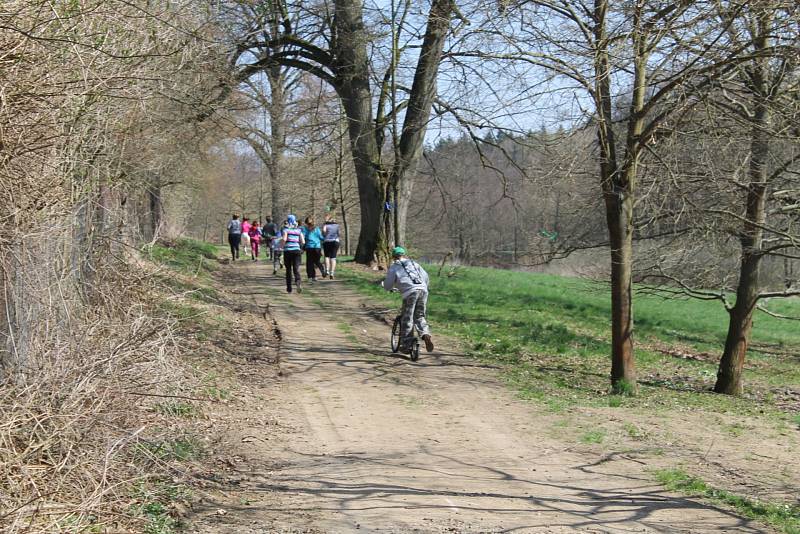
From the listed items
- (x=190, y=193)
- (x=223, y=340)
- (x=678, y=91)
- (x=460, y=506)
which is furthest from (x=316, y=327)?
(x=190, y=193)

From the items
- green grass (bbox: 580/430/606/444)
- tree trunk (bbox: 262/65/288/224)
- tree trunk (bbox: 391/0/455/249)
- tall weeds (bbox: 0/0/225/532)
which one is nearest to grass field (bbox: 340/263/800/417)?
green grass (bbox: 580/430/606/444)

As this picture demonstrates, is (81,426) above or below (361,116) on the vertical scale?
below

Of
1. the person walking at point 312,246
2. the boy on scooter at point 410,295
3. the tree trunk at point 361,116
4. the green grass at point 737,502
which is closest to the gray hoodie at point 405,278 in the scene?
the boy on scooter at point 410,295

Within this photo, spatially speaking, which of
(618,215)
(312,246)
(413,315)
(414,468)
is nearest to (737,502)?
(414,468)

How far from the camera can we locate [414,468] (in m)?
7.51

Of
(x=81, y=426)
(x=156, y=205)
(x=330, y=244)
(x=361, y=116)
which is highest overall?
(x=361, y=116)

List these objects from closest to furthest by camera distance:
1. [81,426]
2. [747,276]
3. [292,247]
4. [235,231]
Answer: [81,426], [747,276], [292,247], [235,231]

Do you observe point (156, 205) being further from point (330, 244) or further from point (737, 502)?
point (737, 502)

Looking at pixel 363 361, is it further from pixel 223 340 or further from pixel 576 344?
pixel 576 344

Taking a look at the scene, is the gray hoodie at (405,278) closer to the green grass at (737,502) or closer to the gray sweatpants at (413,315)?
the gray sweatpants at (413,315)

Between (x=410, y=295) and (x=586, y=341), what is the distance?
616 centimetres

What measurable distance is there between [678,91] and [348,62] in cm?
1329

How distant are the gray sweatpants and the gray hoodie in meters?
0.11

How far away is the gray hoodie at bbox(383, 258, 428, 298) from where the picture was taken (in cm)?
1284
